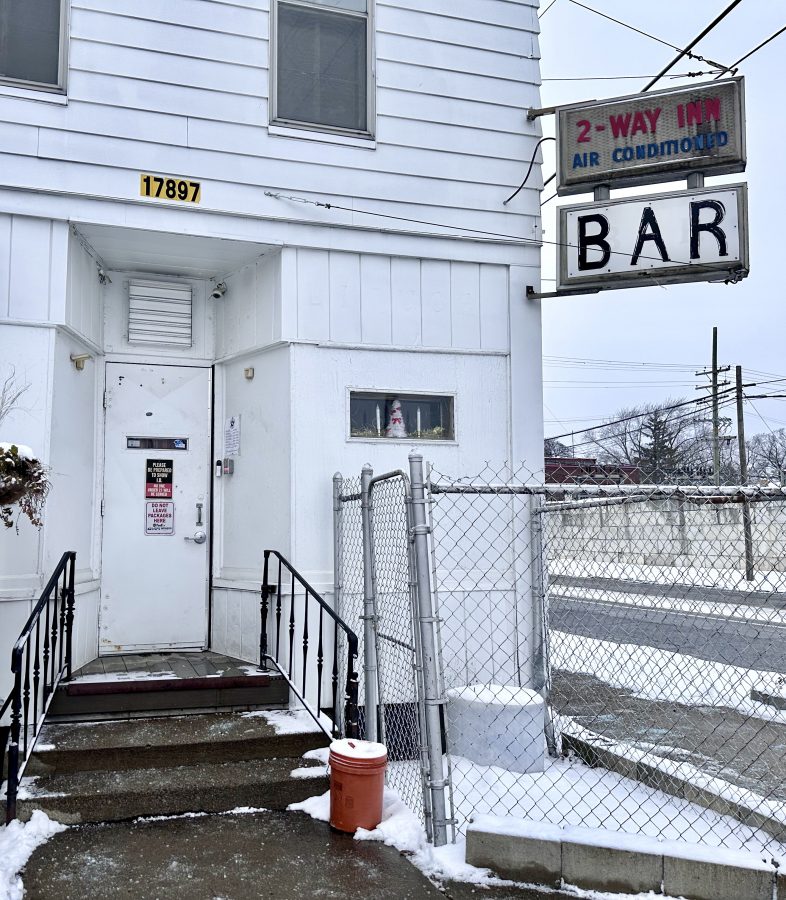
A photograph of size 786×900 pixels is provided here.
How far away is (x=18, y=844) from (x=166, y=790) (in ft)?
2.72

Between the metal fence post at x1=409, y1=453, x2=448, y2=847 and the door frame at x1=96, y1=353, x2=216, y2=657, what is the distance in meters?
3.11

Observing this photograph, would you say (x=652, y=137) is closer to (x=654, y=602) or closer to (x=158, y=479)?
(x=654, y=602)

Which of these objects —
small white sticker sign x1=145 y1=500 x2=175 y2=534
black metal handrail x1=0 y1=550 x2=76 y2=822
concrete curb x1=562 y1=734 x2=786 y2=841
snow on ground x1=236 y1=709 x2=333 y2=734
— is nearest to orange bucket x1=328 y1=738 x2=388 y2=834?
snow on ground x1=236 y1=709 x2=333 y2=734

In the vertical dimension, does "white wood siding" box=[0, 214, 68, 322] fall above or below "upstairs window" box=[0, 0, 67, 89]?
below

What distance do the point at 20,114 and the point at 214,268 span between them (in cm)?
182

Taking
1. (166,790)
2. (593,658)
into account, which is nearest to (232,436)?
(166,790)

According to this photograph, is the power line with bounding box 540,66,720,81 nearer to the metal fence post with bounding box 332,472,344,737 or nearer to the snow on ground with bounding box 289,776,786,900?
the metal fence post with bounding box 332,472,344,737

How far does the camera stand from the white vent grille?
718cm

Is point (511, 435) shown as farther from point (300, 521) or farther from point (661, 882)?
point (661, 882)

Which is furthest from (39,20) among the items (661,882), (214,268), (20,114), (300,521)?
(661,882)

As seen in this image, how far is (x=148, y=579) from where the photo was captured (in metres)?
6.94

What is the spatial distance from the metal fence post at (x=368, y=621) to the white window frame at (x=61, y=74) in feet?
11.8

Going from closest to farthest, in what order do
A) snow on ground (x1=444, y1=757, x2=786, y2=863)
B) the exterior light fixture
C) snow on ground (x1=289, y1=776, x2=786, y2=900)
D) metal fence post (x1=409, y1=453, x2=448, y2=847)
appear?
snow on ground (x1=289, y1=776, x2=786, y2=900)
metal fence post (x1=409, y1=453, x2=448, y2=847)
snow on ground (x1=444, y1=757, x2=786, y2=863)
the exterior light fixture

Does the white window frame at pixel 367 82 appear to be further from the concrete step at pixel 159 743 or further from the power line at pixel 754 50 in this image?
the concrete step at pixel 159 743
